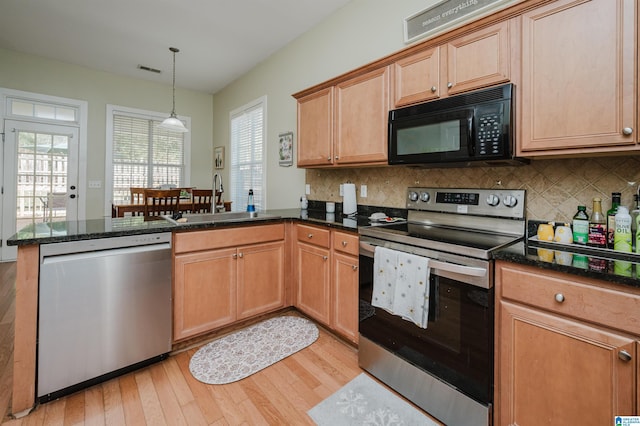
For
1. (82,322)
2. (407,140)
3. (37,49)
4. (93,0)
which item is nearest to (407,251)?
(407,140)

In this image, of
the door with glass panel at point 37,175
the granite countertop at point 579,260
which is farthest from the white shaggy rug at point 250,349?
the door with glass panel at point 37,175

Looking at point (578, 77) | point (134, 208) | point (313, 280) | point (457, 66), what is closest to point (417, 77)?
point (457, 66)

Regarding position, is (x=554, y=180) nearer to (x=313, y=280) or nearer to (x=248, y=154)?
(x=313, y=280)

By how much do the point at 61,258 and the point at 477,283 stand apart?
2088 mm

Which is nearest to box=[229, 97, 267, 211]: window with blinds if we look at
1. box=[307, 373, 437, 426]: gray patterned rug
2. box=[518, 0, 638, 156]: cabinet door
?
box=[307, 373, 437, 426]: gray patterned rug

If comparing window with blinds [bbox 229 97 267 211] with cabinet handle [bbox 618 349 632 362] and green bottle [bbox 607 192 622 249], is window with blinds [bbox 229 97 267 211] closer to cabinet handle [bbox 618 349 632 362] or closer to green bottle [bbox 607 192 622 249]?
green bottle [bbox 607 192 622 249]

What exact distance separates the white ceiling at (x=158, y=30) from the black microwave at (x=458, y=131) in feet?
6.14

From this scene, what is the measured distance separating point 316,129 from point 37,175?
4443 mm

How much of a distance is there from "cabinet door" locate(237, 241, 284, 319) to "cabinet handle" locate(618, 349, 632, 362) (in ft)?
6.80

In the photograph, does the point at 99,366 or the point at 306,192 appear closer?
the point at 99,366

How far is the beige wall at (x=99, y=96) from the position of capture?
4.12 m

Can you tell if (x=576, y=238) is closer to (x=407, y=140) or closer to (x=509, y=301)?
(x=509, y=301)

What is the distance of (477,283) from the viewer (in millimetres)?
1306

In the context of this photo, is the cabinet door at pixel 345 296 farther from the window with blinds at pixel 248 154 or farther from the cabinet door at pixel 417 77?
the window with blinds at pixel 248 154
